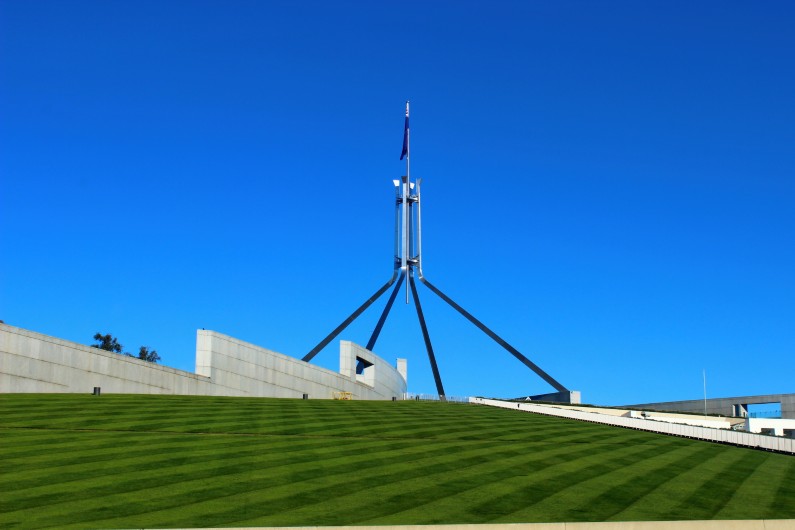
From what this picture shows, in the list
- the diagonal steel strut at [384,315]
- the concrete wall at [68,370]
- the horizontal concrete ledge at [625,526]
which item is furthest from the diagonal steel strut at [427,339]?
the horizontal concrete ledge at [625,526]

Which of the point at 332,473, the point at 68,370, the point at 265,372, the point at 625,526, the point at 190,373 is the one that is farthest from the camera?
the point at 265,372

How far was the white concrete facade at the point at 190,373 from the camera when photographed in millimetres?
39125

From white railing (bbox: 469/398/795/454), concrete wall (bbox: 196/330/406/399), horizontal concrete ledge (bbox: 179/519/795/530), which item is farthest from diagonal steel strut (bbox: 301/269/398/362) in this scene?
horizontal concrete ledge (bbox: 179/519/795/530)

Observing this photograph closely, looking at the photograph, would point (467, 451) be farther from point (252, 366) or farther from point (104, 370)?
point (252, 366)

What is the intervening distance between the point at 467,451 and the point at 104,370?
23628 millimetres

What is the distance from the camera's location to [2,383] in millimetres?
38156

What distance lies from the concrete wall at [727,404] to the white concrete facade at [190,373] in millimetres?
34907

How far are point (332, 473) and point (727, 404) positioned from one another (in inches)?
2785

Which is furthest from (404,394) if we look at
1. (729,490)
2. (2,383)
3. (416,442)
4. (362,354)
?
(729,490)

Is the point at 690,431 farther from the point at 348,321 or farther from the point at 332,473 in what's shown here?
the point at 348,321

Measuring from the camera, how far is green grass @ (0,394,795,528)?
1750cm

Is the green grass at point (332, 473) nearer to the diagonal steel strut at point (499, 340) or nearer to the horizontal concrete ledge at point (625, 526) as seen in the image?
the horizontal concrete ledge at point (625, 526)

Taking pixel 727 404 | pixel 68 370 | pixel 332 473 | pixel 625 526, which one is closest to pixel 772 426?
pixel 727 404

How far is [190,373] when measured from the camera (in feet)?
157
